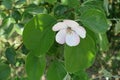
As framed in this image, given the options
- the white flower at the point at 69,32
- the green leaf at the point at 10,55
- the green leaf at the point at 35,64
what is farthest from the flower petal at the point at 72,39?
the green leaf at the point at 10,55

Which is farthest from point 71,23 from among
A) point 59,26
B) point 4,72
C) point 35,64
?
point 4,72

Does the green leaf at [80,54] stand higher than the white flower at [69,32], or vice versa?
the white flower at [69,32]

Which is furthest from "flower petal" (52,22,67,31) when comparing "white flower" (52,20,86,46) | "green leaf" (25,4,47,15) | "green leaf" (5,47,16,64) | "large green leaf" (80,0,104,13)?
"green leaf" (5,47,16,64)

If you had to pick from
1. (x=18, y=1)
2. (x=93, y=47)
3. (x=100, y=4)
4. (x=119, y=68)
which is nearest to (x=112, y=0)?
(x=119, y=68)

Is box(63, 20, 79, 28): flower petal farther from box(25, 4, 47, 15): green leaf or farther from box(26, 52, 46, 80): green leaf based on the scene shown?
box(25, 4, 47, 15): green leaf

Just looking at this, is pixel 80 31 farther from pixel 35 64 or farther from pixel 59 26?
pixel 35 64

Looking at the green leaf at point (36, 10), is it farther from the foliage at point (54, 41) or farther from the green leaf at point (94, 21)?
the green leaf at point (94, 21)
